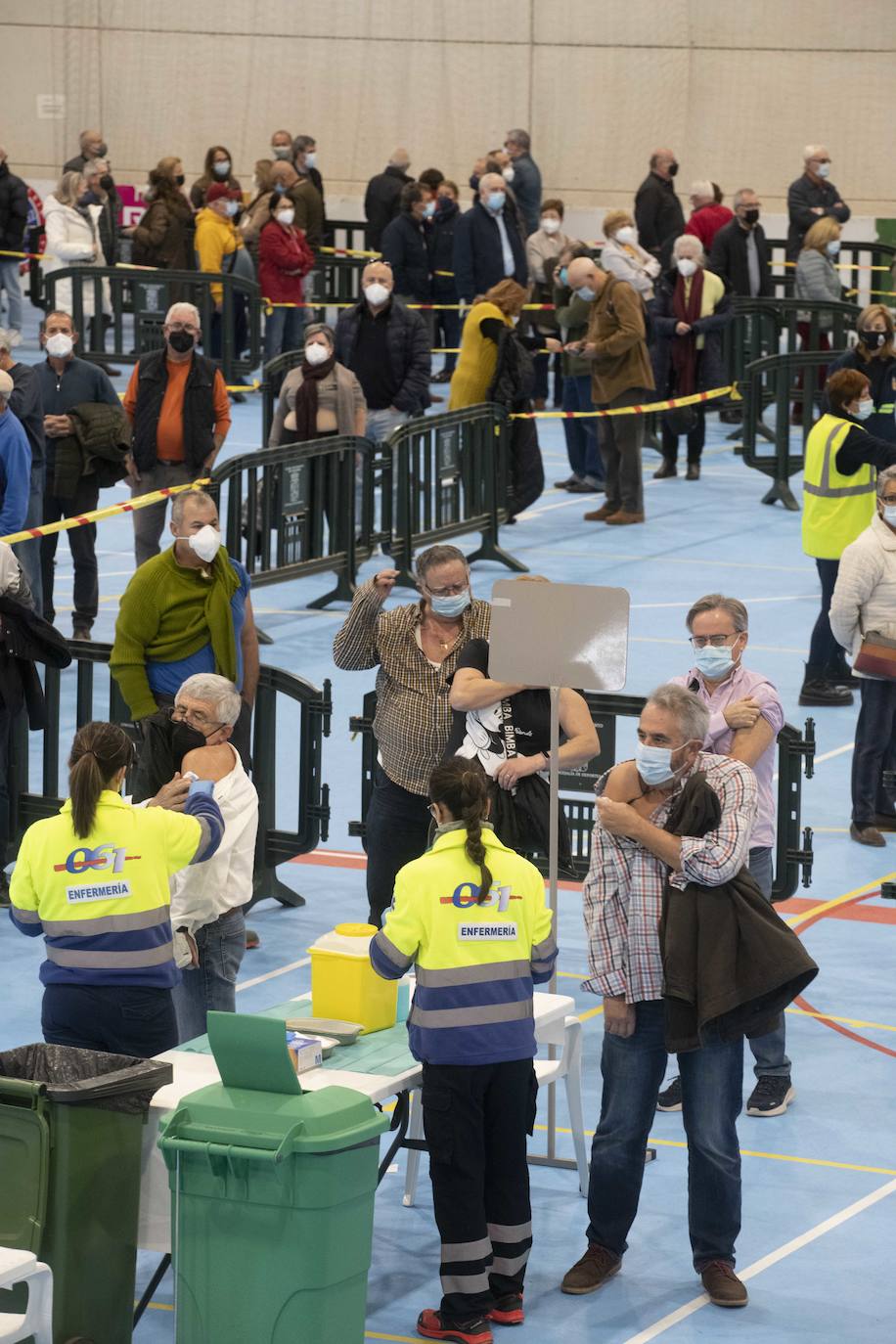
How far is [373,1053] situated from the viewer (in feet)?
22.0

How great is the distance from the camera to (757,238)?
23.5 m

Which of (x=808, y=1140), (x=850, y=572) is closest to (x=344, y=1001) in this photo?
(x=808, y=1140)

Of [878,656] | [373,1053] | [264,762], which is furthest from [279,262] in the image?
[373,1053]

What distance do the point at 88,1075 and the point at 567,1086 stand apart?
1.74 metres

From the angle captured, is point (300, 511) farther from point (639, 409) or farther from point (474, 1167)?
point (474, 1167)

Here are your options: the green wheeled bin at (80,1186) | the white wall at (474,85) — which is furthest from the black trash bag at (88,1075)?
the white wall at (474,85)

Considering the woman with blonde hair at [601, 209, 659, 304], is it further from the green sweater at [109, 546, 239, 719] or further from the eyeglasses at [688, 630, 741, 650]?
the eyeglasses at [688, 630, 741, 650]

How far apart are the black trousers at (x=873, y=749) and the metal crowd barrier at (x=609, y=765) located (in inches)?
60.4

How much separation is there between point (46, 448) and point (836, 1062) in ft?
23.5

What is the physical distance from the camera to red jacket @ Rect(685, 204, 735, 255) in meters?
24.6

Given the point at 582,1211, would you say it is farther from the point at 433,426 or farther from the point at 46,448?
the point at 433,426

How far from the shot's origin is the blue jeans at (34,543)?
41.7ft

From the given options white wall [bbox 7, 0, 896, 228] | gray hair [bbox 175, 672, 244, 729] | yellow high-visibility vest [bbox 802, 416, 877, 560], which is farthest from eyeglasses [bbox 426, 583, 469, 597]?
white wall [bbox 7, 0, 896, 228]

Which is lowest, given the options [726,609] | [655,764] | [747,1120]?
[747,1120]
